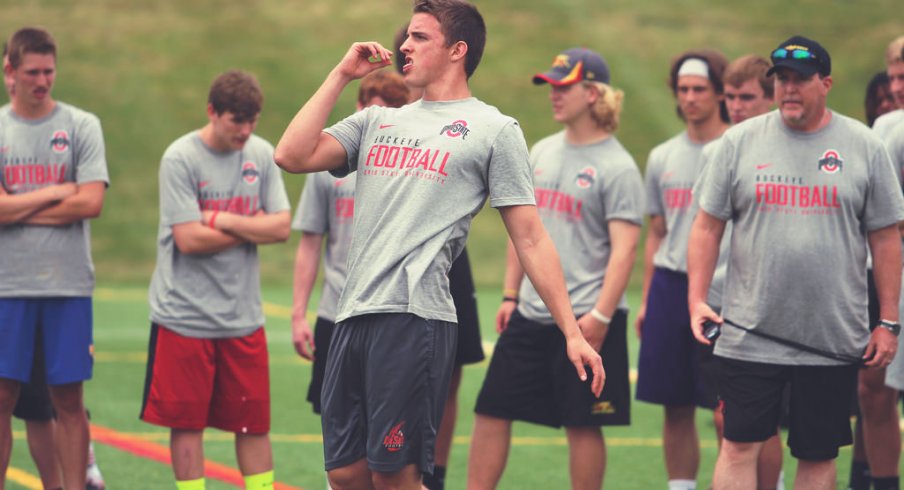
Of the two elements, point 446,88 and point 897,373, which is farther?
point 897,373

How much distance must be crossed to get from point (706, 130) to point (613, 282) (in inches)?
51.4

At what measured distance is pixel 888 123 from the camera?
288 inches

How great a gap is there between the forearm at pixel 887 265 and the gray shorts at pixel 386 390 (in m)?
2.06

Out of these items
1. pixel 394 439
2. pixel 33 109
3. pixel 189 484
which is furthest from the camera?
pixel 33 109

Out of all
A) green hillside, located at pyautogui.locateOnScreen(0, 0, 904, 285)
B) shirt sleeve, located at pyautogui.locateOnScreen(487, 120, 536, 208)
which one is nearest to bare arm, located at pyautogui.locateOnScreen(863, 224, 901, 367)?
shirt sleeve, located at pyautogui.locateOnScreen(487, 120, 536, 208)

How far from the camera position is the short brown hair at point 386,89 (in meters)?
7.14

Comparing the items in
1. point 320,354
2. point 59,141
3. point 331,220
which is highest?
point 59,141

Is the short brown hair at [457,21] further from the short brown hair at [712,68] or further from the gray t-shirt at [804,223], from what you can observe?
the short brown hair at [712,68]

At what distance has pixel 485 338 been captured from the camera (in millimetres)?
13633

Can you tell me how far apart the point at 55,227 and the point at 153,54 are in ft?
65.5

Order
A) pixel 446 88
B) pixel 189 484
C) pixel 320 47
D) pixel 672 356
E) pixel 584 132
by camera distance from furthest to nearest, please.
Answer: pixel 320 47 → pixel 672 356 → pixel 584 132 → pixel 189 484 → pixel 446 88

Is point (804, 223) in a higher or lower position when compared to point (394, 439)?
higher

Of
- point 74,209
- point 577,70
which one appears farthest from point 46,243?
point 577,70

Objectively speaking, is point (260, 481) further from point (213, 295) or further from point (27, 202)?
point (27, 202)
